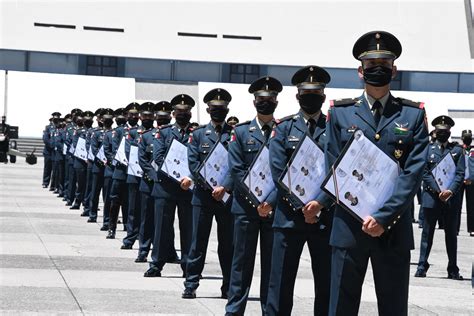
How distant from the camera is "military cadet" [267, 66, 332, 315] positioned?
906 centimetres

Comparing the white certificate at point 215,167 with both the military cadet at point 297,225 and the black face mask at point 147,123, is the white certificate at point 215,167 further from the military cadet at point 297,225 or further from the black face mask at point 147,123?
the black face mask at point 147,123

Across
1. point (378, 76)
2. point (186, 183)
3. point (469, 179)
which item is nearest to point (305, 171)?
point (378, 76)

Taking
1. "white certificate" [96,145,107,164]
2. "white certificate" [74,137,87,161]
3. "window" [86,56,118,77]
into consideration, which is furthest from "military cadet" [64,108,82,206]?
"window" [86,56,118,77]

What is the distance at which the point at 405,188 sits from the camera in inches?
290

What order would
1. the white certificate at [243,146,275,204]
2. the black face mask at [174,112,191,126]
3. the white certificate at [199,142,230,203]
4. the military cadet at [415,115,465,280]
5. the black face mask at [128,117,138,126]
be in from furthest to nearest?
the black face mask at [128,117,138,126] → the military cadet at [415,115,465,280] → the black face mask at [174,112,191,126] → the white certificate at [199,142,230,203] → the white certificate at [243,146,275,204]

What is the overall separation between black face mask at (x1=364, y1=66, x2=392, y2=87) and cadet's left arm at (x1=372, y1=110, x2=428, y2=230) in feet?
1.38

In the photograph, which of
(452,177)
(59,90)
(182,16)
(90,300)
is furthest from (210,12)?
(90,300)

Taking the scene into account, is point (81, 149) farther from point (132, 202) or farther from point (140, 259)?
point (140, 259)

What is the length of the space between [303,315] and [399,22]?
59927 mm

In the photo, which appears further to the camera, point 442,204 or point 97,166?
point 97,166

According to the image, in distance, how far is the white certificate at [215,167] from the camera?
12.1 metres

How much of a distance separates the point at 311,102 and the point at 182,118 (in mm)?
4873

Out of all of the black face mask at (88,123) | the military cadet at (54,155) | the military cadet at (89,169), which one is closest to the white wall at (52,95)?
the military cadet at (54,155)

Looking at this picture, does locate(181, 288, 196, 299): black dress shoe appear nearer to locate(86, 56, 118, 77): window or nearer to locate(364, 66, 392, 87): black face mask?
locate(364, 66, 392, 87): black face mask
